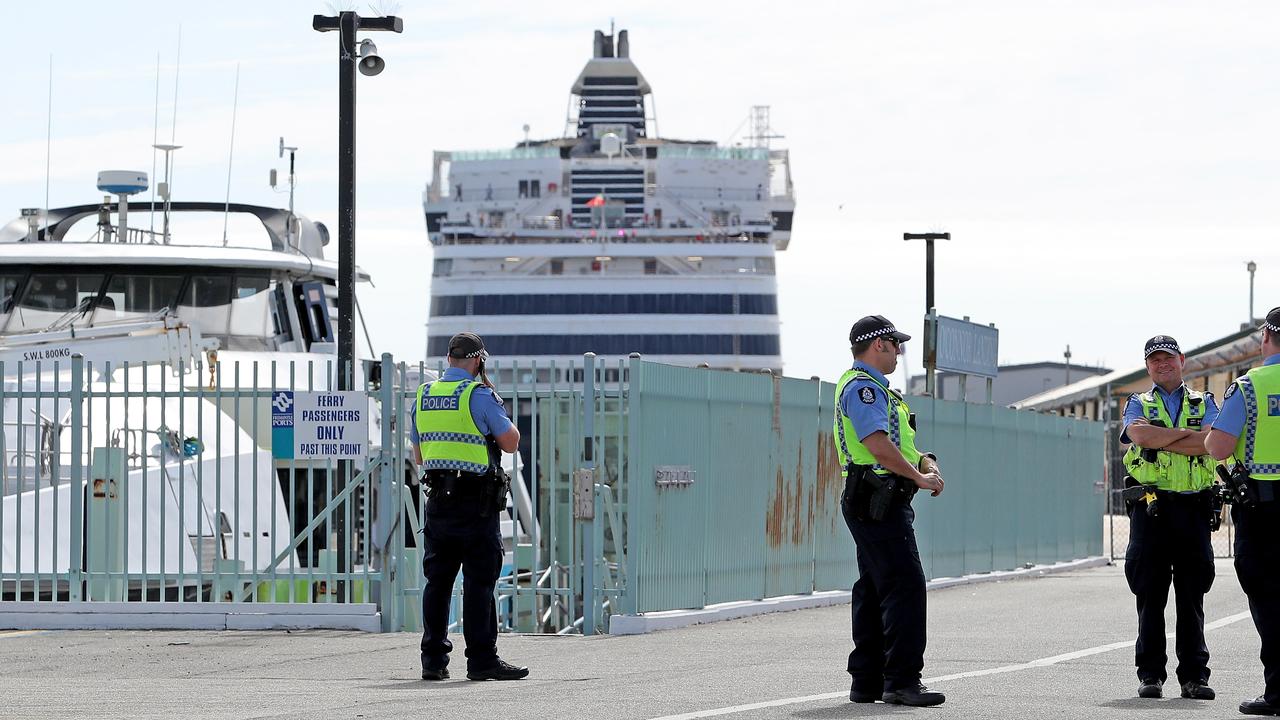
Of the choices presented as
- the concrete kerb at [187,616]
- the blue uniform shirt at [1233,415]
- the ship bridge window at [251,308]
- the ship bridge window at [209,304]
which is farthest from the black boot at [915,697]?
the ship bridge window at [251,308]

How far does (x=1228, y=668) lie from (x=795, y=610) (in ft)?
18.5

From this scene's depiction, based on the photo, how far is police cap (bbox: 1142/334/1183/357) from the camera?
373 inches

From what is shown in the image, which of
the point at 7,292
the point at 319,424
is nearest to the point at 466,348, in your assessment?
the point at 319,424

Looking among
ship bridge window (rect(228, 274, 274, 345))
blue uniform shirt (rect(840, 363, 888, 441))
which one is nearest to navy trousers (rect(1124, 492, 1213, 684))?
blue uniform shirt (rect(840, 363, 888, 441))

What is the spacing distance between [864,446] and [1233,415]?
1.51 meters

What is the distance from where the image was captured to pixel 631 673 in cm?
1066

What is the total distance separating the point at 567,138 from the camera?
7769 cm

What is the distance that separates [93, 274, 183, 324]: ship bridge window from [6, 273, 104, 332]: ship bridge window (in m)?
0.14

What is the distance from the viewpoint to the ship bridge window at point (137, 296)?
2000 cm

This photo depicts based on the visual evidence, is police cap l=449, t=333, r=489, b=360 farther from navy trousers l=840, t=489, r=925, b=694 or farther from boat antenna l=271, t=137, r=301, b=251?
boat antenna l=271, t=137, r=301, b=251

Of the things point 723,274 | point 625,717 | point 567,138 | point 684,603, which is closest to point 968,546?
point 684,603

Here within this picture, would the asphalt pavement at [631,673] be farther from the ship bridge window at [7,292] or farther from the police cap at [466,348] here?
the ship bridge window at [7,292]

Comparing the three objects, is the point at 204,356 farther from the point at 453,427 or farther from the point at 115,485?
the point at 453,427

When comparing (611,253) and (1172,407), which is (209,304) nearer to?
(1172,407)
